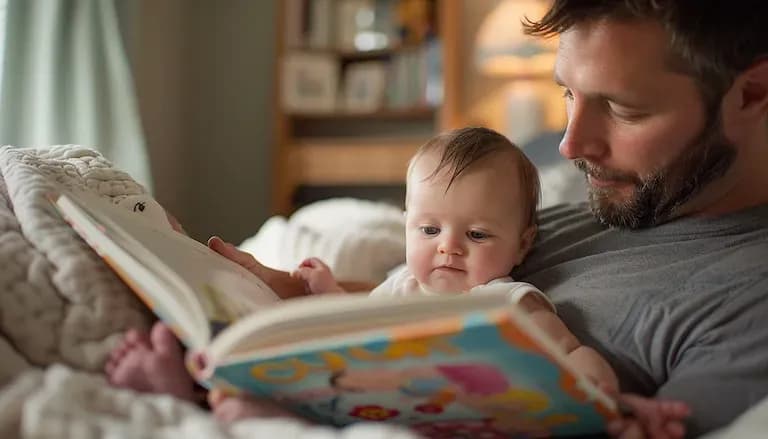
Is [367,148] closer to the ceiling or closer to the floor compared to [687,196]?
closer to the floor

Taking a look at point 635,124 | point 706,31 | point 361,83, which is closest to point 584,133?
point 635,124

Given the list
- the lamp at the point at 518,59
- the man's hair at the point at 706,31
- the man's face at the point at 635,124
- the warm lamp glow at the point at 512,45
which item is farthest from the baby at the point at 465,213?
the warm lamp glow at the point at 512,45

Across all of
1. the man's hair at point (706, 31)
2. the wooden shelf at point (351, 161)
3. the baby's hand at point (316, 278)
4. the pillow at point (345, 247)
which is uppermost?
the man's hair at point (706, 31)

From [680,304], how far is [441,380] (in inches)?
15.0

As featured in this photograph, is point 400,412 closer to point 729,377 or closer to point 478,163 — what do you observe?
point 729,377

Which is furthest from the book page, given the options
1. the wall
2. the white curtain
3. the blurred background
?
the wall

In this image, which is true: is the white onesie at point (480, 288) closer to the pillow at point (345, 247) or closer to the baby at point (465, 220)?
the baby at point (465, 220)

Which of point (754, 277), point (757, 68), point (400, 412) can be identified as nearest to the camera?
point (400, 412)

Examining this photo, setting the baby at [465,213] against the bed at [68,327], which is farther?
the baby at [465,213]

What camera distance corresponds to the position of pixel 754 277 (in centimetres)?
90

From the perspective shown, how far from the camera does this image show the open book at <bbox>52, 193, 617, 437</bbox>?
0.58 m

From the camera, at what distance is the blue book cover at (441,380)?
578 millimetres

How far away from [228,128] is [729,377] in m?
3.46

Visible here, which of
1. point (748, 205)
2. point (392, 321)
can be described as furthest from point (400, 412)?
point (748, 205)
